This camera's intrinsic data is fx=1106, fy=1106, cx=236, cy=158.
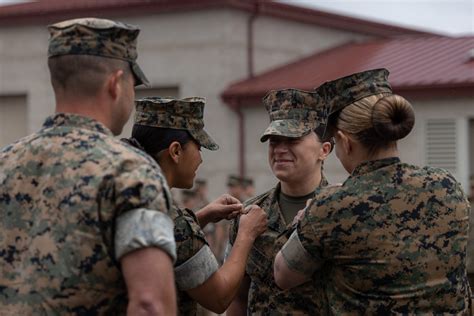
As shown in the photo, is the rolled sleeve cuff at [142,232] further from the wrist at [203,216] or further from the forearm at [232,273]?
the wrist at [203,216]

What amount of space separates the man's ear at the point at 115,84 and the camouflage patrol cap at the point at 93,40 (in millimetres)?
58

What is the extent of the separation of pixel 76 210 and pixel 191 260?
900 millimetres

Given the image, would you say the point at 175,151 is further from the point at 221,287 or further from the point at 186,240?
the point at 221,287

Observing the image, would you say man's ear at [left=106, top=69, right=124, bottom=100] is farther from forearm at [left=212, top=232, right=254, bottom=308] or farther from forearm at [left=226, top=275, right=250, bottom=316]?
forearm at [left=226, top=275, right=250, bottom=316]

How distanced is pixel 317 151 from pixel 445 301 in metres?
A: 1.45

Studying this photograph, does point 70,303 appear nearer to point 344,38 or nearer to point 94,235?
point 94,235

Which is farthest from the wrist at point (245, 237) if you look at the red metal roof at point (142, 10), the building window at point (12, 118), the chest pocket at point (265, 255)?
the building window at point (12, 118)

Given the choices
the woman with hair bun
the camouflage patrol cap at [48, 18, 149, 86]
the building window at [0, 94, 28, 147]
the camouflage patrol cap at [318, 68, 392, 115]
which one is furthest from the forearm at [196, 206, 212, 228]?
the building window at [0, 94, 28, 147]

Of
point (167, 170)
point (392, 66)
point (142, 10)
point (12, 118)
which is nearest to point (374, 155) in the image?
point (167, 170)

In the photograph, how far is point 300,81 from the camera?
766 inches

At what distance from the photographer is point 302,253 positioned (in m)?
4.09

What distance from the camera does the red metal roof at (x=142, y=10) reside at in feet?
65.4

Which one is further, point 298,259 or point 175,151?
point 175,151

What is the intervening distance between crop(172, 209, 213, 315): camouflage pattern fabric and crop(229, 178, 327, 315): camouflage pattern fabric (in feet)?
1.94
